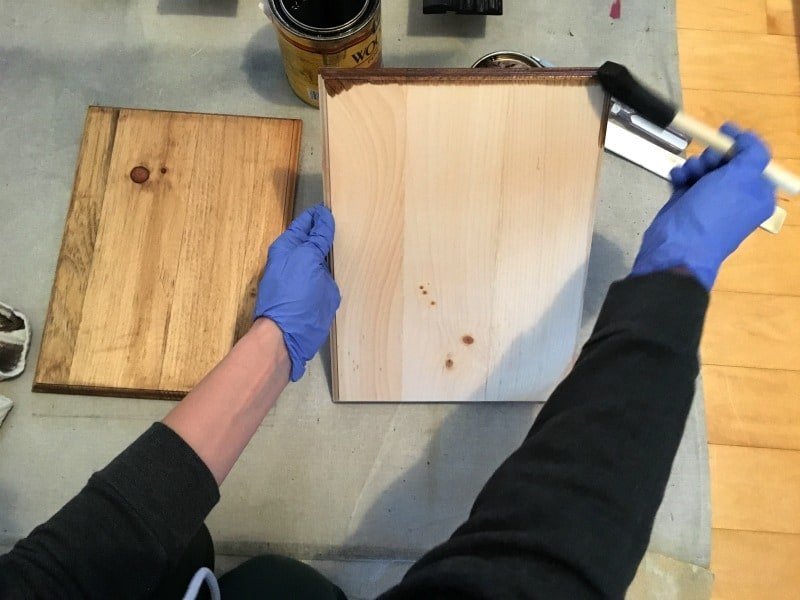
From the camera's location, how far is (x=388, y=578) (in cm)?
88

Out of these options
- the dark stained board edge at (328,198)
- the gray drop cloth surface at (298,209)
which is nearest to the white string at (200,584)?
the gray drop cloth surface at (298,209)

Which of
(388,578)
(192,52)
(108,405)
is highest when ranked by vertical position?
(192,52)

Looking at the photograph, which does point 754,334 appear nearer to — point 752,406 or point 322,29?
point 752,406

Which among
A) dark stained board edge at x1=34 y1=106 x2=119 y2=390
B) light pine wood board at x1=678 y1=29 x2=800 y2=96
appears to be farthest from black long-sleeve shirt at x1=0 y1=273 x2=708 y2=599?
light pine wood board at x1=678 y1=29 x2=800 y2=96

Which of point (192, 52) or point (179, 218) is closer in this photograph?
point (179, 218)

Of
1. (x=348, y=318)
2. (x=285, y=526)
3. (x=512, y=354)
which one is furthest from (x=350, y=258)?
(x=285, y=526)

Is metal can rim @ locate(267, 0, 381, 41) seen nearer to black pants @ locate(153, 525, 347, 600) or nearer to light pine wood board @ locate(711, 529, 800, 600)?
black pants @ locate(153, 525, 347, 600)

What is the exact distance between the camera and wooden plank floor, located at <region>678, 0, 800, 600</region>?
917 millimetres

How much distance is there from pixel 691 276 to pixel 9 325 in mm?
958

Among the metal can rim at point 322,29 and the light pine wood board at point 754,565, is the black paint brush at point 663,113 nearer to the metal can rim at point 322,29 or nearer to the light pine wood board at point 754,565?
the metal can rim at point 322,29

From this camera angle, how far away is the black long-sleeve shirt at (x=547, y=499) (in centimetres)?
45

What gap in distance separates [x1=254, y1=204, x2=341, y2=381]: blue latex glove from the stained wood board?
1.4 inches

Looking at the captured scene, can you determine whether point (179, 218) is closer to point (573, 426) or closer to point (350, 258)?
point (350, 258)

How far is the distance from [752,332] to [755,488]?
0.79 feet
